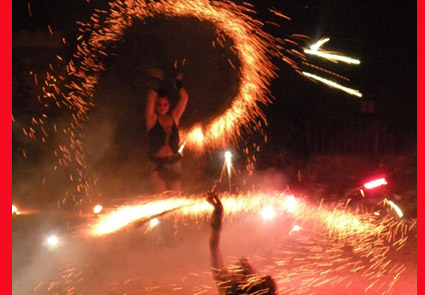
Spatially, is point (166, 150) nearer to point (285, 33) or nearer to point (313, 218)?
point (313, 218)

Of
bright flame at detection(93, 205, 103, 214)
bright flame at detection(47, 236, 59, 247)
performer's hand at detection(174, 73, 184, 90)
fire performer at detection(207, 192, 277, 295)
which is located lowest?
bright flame at detection(93, 205, 103, 214)

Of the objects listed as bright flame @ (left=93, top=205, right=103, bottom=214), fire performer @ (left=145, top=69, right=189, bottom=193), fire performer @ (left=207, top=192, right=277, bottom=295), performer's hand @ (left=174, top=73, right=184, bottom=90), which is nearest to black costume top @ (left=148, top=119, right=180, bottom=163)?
fire performer @ (left=145, top=69, right=189, bottom=193)

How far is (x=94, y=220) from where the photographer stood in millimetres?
8297

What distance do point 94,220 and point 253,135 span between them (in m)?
4.23

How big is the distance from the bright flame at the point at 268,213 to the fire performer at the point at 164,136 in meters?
1.24

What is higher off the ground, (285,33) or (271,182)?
(285,33)

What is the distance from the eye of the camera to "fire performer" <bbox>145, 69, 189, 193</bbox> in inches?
284

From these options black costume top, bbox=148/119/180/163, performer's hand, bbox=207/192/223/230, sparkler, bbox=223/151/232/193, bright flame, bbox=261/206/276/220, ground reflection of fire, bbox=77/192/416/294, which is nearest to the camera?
performer's hand, bbox=207/192/223/230

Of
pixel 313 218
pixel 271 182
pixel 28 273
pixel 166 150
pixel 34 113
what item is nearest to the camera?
pixel 28 273

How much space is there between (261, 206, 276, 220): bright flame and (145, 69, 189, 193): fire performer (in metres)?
1.24

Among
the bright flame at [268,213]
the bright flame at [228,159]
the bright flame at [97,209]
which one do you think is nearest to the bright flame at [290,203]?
the bright flame at [268,213]

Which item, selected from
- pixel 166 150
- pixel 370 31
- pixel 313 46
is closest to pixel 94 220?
pixel 166 150

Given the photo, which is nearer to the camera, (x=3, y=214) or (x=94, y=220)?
(x=3, y=214)

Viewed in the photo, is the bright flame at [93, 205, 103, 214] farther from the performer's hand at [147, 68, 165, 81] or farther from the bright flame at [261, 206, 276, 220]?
the bright flame at [261, 206, 276, 220]
